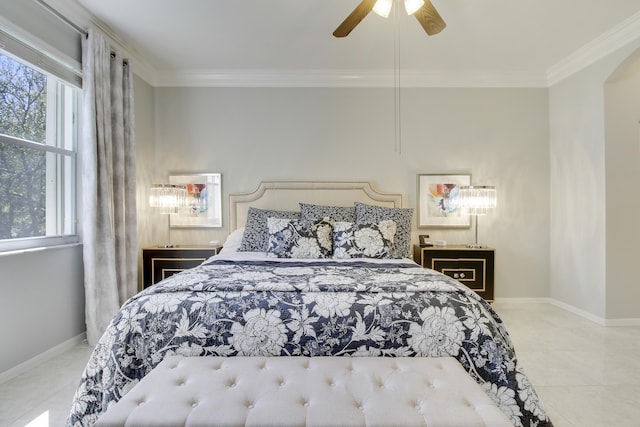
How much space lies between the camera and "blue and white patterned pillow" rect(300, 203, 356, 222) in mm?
3305

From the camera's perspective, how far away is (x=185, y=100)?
3850 millimetres

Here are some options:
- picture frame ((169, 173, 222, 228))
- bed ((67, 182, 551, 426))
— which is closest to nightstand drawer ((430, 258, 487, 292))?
bed ((67, 182, 551, 426))

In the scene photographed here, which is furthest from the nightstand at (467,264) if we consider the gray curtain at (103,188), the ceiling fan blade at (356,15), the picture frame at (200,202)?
the gray curtain at (103,188)

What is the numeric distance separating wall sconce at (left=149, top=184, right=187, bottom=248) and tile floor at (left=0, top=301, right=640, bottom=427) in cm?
146

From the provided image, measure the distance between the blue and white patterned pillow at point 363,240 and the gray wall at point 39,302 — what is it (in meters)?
2.10

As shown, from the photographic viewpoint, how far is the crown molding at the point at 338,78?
3775 millimetres

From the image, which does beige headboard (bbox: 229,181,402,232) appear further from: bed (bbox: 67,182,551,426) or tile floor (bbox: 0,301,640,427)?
bed (bbox: 67,182,551,426)

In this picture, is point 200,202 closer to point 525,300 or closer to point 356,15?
point 356,15

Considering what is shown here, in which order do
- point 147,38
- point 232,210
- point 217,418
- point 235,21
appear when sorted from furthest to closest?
point 232,210, point 147,38, point 235,21, point 217,418

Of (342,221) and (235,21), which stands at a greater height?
(235,21)

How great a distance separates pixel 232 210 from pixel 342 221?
4.35 ft

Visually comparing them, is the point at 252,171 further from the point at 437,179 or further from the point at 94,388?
the point at 94,388

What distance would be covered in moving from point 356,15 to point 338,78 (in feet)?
5.74

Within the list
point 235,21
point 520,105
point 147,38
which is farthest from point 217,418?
point 520,105
